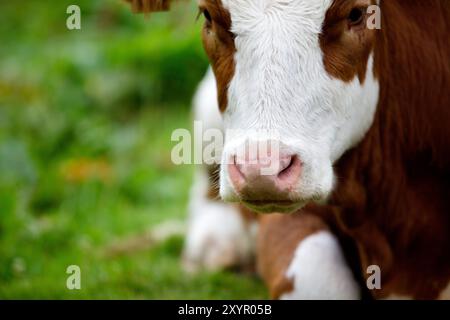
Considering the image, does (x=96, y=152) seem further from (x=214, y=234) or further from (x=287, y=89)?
(x=287, y=89)

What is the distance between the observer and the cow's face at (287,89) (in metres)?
3.96

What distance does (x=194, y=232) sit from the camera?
6875mm

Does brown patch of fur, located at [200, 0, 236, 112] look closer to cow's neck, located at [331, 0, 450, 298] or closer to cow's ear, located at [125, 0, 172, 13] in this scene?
cow's ear, located at [125, 0, 172, 13]

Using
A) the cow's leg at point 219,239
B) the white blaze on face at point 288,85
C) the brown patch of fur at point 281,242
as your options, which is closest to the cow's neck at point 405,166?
the brown patch of fur at point 281,242

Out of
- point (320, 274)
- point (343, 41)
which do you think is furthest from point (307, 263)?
point (343, 41)

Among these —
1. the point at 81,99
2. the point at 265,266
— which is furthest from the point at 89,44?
the point at 265,266

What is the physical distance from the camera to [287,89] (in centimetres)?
410

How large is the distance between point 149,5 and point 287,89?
1.26 meters

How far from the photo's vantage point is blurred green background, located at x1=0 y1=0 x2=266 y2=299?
638 cm

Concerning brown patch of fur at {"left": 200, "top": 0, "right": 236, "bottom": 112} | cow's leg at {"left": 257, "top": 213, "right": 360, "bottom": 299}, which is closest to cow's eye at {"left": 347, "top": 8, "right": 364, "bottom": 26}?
brown patch of fur at {"left": 200, "top": 0, "right": 236, "bottom": 112}

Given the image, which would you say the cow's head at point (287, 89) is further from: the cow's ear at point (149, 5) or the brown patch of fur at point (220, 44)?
the cow's ear at point (149, 5)

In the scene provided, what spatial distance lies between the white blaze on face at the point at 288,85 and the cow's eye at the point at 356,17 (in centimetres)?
16

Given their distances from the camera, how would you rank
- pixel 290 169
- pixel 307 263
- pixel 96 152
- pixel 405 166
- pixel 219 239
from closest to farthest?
1. pixel 290 169
2. pixel 405 166
3. pixel 307 263
4. pixel 219 239
5. pixel 96 152

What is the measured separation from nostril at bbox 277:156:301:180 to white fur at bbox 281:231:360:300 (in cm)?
118
